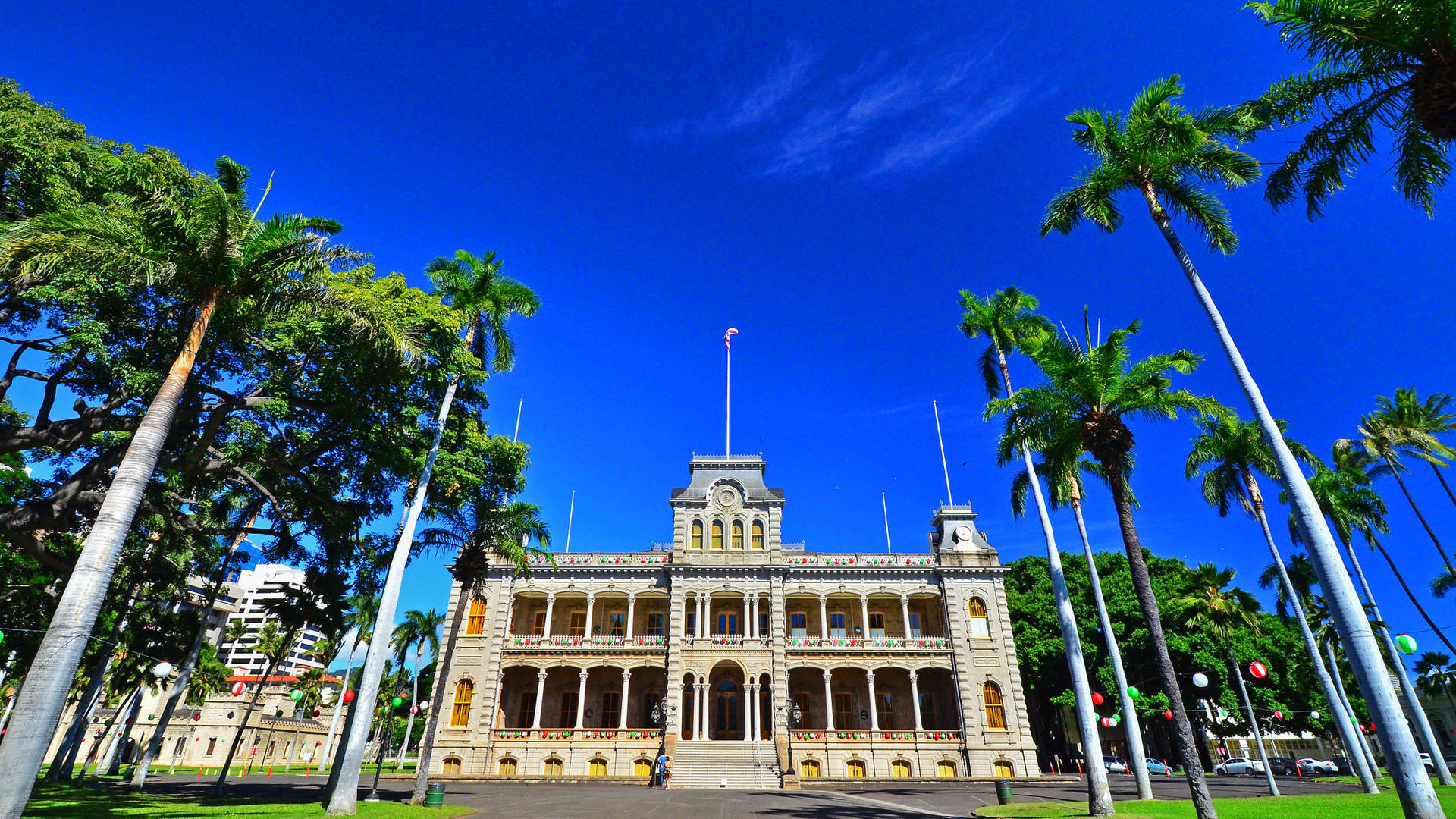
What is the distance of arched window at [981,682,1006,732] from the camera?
34.2 m

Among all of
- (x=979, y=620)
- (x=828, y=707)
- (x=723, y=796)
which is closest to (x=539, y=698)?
(x=723, y=796)

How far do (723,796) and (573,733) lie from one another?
512 inches

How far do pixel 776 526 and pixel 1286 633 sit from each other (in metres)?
29.7

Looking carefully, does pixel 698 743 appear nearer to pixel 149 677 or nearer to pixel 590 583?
pixel 590 583

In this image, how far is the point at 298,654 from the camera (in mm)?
122875

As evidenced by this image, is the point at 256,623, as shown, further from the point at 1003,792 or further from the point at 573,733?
the point at 1003,792

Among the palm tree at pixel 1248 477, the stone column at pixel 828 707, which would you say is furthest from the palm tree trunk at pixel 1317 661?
the stone column at pixel 828 707

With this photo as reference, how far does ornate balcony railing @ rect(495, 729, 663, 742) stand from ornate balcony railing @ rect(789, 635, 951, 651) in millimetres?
9343

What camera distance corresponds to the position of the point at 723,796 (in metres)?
24.4

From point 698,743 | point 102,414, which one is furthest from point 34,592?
point 698,743

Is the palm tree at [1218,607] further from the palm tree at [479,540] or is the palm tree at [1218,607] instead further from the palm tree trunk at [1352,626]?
the palm tree at [479,540]

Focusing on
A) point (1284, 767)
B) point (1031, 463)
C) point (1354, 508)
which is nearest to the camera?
→ point (1031, 463)

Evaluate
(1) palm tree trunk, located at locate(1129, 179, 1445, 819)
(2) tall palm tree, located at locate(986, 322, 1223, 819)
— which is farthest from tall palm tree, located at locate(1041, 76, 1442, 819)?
(2) tall palm tree, located at locate(986, 322, 1223, 819)

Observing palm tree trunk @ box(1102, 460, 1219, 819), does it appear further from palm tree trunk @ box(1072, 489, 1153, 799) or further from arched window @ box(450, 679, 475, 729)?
arched window @ box(450, 679, 475, 729)
